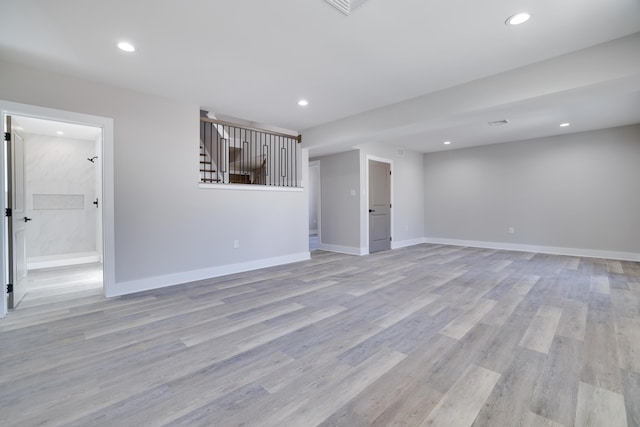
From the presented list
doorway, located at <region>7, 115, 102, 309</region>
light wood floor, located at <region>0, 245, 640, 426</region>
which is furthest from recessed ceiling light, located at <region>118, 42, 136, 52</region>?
doorway, located at <region>7, 115, 102, 309</region>

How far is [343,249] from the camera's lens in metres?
6.32

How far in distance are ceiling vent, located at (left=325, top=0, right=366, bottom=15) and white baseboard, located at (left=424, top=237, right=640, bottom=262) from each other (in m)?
6.50

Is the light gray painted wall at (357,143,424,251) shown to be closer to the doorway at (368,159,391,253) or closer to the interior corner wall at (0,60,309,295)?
the doorway at (368,159,391,253)

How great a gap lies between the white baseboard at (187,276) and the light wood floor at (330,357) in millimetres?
184

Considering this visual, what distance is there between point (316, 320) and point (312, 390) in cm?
97

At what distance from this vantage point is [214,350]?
206cm

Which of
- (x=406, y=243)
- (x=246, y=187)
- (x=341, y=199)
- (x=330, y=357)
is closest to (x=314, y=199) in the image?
(x=341, y=199)

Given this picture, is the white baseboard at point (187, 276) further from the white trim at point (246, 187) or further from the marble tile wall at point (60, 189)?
the marble tile wall at point (60, 189)

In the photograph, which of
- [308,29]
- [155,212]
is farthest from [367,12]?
[155,212]

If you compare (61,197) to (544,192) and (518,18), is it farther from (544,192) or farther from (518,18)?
(544,192)

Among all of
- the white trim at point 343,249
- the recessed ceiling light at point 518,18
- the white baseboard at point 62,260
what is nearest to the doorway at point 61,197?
the white baseboard at point 62,260

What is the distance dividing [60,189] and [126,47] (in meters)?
4.59

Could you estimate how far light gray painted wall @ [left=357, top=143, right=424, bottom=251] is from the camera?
6773 mm

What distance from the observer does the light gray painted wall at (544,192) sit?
17.1 feet
